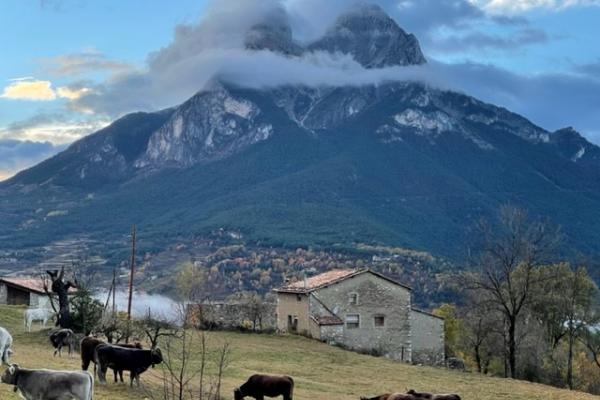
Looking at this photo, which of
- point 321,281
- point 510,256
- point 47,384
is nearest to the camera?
point 47,384

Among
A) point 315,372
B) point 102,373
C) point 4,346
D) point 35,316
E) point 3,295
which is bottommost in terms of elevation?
point 315,372

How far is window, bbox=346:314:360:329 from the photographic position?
51.4 meters

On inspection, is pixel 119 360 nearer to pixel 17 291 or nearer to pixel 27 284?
pixel 27 284

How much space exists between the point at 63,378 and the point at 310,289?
35509 millimetres

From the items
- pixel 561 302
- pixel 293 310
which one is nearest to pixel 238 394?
pixel 293 310

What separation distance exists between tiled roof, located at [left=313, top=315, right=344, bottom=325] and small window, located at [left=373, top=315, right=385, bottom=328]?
331 cm

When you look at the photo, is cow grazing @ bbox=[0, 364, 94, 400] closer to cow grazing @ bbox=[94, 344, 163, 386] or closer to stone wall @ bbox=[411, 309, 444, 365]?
cow grazing @ bbox=[94, 344, 163, 386]

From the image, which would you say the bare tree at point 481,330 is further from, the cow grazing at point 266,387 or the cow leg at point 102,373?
the cow leg at point 102,373

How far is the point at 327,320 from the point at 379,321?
473 cm

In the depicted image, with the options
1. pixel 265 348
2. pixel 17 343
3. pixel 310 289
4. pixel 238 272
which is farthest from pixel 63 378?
pixel 238 272

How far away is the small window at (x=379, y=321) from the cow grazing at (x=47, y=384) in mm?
38029

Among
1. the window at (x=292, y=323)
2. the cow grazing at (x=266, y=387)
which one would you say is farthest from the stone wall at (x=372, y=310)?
the cow grazing at (x=266, y=387)

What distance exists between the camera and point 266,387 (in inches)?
893

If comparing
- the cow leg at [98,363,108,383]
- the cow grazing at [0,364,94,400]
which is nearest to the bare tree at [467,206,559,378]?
the cow leg at [98,363,108,383]
